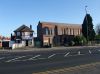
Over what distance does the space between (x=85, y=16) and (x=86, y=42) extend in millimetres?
12446

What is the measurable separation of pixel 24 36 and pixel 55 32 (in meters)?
13.9

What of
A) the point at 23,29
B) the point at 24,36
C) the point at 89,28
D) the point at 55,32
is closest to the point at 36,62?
the point at 24,36

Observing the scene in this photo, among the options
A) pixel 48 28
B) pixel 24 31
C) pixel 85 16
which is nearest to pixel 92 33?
pixel 85 16

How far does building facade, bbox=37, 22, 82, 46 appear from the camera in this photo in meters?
101

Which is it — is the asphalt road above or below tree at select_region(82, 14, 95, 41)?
below

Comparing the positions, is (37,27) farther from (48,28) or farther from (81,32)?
(81,32)

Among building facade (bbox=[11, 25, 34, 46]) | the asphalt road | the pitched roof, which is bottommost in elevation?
the asphalt road

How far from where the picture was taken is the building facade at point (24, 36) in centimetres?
9328

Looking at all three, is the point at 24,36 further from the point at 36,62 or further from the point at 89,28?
the point at 36,62

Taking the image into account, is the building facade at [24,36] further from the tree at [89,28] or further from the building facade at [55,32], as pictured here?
the tree at [89,28]

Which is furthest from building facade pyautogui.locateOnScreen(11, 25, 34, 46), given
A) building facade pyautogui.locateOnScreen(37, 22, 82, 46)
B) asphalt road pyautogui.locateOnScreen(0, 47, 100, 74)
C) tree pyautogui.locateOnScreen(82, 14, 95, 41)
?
asphalt road pyautogui.locateOnScreen(0, 47, 100, 74)

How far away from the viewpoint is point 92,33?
106 metres

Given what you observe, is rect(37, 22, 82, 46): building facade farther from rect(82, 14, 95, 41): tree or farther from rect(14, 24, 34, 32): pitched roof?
rect(14, 24, 34, 32): pitched roof

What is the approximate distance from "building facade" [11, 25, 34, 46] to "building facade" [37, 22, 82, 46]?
188 inches
